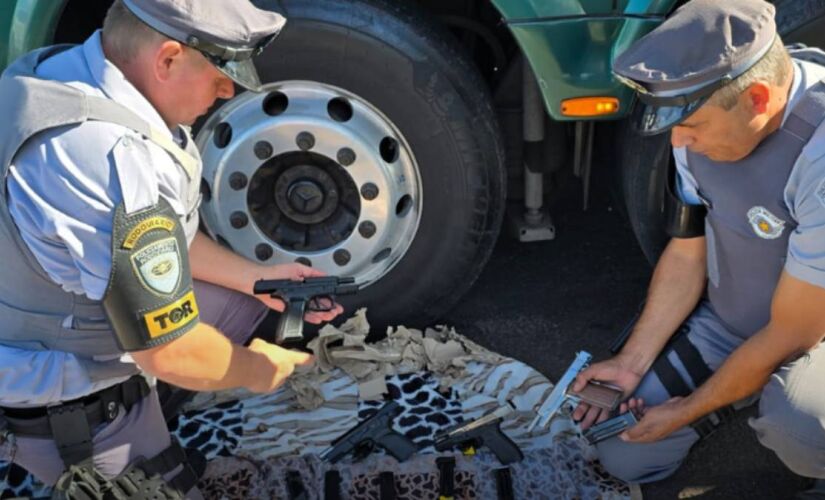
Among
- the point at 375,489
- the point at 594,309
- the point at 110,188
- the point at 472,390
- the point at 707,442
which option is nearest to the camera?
the point at 110,188

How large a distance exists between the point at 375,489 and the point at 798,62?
1.61 m

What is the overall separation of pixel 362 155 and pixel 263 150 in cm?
31

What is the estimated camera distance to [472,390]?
3156mm

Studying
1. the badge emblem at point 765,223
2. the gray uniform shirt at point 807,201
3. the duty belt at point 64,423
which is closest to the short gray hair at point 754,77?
the gray uniform shirt at point 807,201

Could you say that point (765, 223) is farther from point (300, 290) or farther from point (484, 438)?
point (300, 290)

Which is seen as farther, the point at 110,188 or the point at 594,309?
the point at 594,309

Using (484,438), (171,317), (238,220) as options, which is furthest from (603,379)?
(171,317)

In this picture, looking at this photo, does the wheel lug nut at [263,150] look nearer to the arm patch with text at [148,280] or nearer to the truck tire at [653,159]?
the arm patch with text at [148,280]

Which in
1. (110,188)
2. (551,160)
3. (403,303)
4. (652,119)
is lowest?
(403,303)

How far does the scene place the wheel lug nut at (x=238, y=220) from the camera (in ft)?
10.1

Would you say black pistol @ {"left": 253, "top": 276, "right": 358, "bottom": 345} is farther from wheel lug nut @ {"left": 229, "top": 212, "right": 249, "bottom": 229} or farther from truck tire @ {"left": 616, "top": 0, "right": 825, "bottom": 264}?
truck tire @ {"left": 616, "top": 0, "right": 825, "bottom": 264}

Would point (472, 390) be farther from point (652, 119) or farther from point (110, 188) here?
point (110, 188)

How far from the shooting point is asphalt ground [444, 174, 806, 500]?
9.24ft

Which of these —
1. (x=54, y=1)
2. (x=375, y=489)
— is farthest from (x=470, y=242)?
(x=54, y=1)
